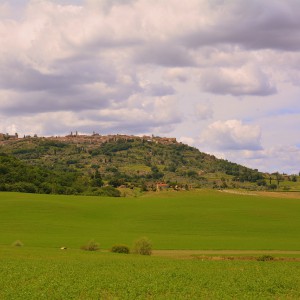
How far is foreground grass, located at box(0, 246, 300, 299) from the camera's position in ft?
108

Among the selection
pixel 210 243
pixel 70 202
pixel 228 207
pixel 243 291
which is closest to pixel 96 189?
pixel 70 202

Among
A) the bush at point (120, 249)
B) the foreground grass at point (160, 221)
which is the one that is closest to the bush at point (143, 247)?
the bush at point (120, 249)

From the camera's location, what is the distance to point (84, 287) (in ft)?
113

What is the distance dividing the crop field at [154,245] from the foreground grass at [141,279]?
7 cm

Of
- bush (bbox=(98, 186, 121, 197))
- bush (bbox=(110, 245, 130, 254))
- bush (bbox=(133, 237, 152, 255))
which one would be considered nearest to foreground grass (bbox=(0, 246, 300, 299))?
bush (bbox=(133, 237, 152, 255))

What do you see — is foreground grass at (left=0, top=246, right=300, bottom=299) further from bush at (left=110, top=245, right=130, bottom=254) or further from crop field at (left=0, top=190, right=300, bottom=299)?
bush at (left=110, top=245, right=130, bottom=254)

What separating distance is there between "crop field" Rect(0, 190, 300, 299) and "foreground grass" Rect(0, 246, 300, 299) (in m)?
0.07

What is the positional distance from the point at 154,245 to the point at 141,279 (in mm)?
36314

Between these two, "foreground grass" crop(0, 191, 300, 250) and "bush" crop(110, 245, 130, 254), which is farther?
"foreground grass" crop(0, 191, 300, 250)

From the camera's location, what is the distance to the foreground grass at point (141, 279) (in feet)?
108

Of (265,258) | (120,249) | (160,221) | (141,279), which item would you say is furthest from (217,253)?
(160,221)

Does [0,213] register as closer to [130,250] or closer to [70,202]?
[70,202]

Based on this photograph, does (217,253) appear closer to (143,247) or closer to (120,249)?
(143,247)

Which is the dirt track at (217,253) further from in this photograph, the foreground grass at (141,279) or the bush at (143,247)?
the foreground grass at (141,279)
